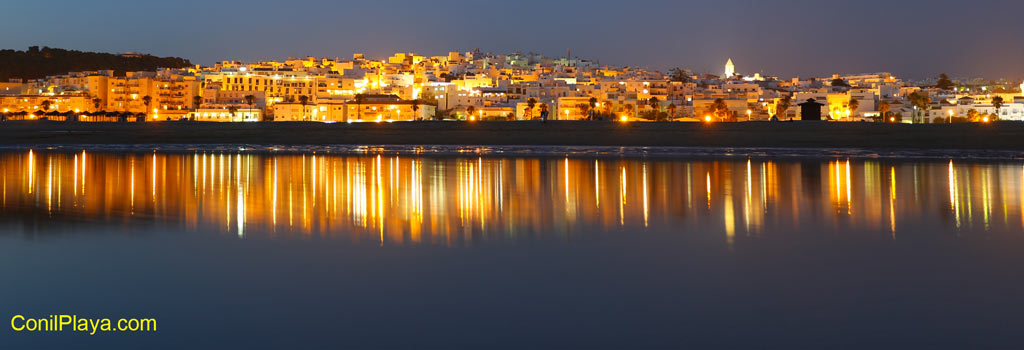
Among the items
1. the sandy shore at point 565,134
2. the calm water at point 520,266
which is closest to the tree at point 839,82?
the sandy shore at point 565,134

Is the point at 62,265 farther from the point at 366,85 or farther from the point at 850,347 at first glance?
the point at 366,85

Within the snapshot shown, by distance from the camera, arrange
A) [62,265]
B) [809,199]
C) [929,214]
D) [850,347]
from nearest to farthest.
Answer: [850,347]
[62,265]
[929,214]
[809,199]

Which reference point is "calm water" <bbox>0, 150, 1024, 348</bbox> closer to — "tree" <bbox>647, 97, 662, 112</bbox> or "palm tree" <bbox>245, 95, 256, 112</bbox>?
"tree" <bbox>647, 97, 662, 112</bbox>

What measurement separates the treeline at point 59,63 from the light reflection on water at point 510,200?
129m

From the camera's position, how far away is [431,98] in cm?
9819

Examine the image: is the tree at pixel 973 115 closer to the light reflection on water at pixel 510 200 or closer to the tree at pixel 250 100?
the tree at pixel 250 100

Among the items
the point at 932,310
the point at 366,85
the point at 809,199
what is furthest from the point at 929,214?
the point at 366,85

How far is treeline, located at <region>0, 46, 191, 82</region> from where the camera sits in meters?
139

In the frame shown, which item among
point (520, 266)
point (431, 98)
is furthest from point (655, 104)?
point (520, 266)

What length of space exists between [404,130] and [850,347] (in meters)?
39.8

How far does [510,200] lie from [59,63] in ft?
497

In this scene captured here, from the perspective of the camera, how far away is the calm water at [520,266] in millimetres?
4852

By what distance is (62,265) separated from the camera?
265 inches

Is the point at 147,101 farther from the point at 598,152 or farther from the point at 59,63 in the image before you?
the point at 598,152
